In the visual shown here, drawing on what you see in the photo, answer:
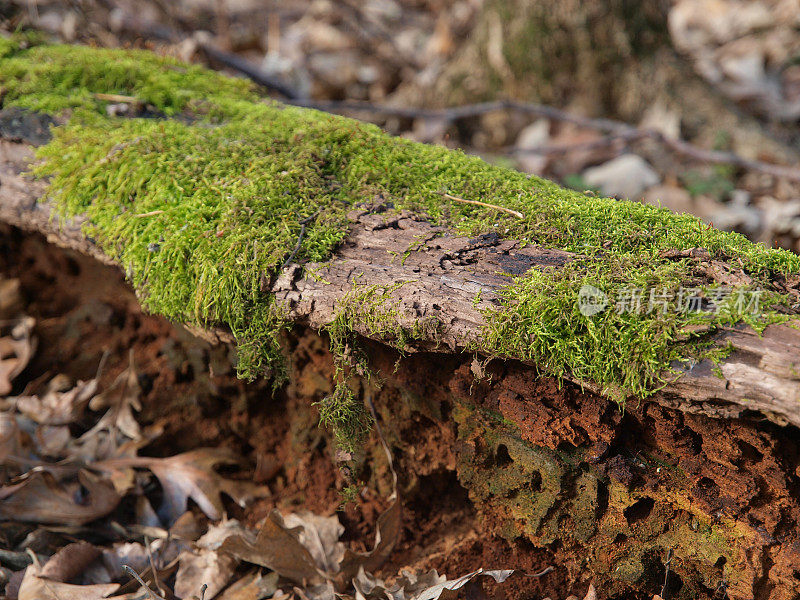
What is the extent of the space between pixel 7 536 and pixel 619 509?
7.61 feet

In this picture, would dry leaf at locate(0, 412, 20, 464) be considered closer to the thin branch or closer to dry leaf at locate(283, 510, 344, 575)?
dry leaf at locate(283, 510, 344, 575)

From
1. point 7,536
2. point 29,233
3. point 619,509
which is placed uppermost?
point 29,233

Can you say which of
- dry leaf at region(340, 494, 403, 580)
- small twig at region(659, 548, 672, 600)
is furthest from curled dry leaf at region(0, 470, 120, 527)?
small twig at region(659, 548, 672, 600)

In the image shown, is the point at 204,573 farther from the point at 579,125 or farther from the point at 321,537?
the point at 579,125

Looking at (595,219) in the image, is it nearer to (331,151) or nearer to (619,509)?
(619,509)

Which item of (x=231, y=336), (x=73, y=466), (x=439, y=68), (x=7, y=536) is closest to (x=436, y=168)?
(x=231, y=336)

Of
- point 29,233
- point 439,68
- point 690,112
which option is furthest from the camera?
point 439,68

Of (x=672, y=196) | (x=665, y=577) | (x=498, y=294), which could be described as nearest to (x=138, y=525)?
(x=498, y=294)

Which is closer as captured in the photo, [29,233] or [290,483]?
[290,483]

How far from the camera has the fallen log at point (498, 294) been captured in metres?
1.51

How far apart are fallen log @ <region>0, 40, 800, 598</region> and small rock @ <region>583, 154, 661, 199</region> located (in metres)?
2.70

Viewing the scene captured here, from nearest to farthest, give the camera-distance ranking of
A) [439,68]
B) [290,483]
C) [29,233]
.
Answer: [290,483] < [29,233] < [439,68]

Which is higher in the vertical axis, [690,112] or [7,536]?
[690,112]

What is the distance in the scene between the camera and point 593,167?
17.3 feet
